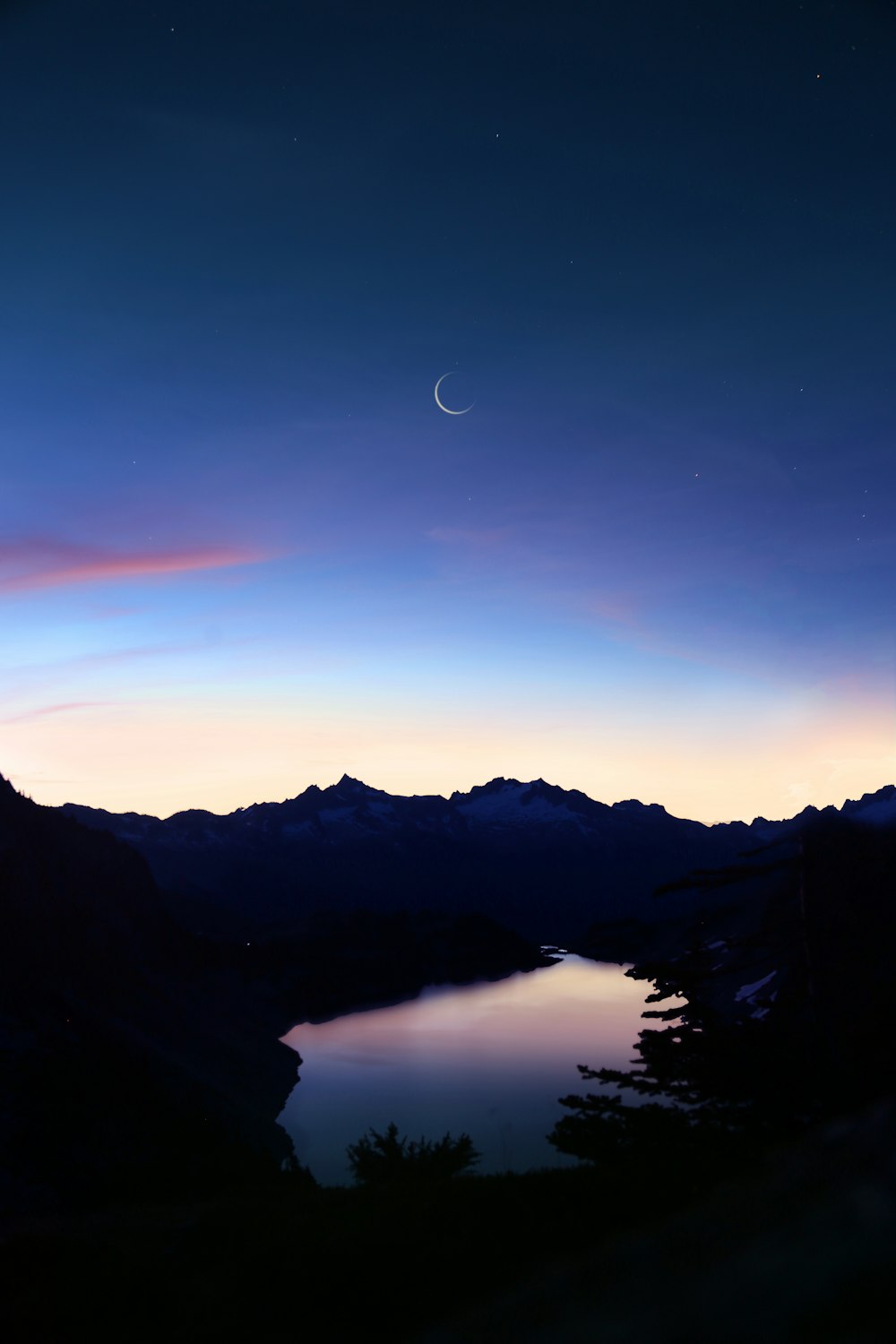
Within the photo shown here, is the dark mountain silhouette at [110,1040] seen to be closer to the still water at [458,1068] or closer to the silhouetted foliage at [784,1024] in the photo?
the still water at [458,1068]

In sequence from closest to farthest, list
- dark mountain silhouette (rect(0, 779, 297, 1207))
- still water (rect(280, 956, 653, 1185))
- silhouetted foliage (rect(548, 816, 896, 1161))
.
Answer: silhouetted foliage (rect(548, 816, 896, 1161))
dark mountain silhouette (rect(0, 779, 297, 1207))
still water (rect(280, 956, 653, 1185))

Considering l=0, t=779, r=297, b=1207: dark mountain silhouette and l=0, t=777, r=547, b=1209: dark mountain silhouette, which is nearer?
l=0, t=777, r=547, b=1209: dark mountain silhouette

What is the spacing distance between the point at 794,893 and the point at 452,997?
184 meters

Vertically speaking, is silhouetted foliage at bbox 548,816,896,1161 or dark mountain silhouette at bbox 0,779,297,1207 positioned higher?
silhouetted foliage at bbox 548,816,896,1161

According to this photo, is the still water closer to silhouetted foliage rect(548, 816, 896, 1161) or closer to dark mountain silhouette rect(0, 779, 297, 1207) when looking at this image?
dark mountain silhouette rect(0, 779, 297, 1207)

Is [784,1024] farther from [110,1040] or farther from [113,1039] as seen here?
[113,1039]

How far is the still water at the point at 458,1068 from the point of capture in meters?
74.3

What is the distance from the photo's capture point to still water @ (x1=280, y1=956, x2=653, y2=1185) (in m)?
74.3

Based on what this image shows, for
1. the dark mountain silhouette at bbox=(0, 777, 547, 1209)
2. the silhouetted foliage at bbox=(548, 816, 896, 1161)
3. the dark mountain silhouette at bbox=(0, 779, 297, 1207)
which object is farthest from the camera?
the dark mountain silhouette at bbox=(0, 779, 297, 1207)

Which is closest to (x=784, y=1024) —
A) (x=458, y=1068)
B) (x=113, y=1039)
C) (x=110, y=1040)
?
(x=110, y=1040)

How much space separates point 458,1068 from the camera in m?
109

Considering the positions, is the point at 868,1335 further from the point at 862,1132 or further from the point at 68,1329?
the point at 68,1329

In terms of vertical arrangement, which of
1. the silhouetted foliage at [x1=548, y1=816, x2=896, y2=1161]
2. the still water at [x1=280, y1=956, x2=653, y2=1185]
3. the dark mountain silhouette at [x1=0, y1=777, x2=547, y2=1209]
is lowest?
the still water at [x1=280, y1=956, x2=653, y2=1185]

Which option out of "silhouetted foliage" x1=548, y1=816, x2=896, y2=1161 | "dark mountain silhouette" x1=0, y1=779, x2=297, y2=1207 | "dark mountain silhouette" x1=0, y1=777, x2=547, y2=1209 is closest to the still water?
"dark mountain silhouette" x1=0, y1=777, x2=547, y2=1209
